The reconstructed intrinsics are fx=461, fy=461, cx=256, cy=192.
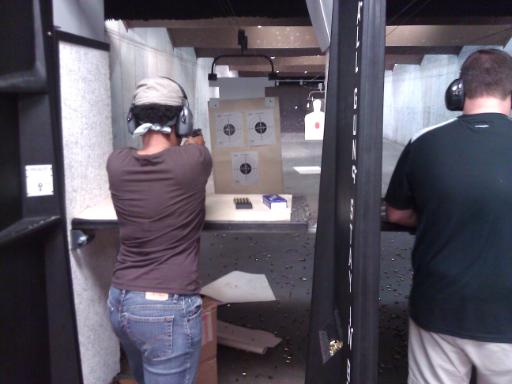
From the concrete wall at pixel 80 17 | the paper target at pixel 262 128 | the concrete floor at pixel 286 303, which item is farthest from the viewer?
the concrete floor at pixel 286 303

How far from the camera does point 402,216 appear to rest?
4.83 ft

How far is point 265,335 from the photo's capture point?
2.81m

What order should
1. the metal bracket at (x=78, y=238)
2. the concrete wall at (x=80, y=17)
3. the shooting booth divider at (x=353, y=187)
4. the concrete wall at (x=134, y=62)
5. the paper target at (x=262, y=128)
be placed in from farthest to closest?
the concrete wall at (x=134, y=62) → the paper target at (x=262, y=128) → the metal bracket at (x=78, y=238) → the concrete wall at (x=80, y=17) → the shooting booth divider at (x=353, y=187)

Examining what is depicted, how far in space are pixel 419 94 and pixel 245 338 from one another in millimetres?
7956

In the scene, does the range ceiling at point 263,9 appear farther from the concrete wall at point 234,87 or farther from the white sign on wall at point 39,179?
the white sign on wall at point 39,179

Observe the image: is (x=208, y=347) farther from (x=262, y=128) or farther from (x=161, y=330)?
(x=262, y=128)

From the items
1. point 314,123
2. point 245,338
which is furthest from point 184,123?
point 314,123

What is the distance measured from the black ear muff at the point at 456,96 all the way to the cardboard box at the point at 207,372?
156cm

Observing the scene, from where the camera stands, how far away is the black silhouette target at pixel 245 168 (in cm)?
236

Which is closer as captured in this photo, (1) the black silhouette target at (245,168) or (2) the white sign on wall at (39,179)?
(2) the white sign on wall at (39,179)

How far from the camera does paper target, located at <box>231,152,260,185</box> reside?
235 cm

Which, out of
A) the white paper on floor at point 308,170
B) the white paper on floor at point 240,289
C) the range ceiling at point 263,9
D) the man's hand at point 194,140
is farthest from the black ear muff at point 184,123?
the white paper on floor at point 308,170

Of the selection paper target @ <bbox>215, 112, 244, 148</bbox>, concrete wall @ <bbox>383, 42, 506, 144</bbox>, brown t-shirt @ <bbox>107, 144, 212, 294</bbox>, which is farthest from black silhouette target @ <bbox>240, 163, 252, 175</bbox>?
concrete wall @ <bbox>383, 42, 506, 144</bbox>

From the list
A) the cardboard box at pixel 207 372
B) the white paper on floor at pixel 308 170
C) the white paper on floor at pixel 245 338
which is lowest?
the white paper on floor at pixel 245 338
